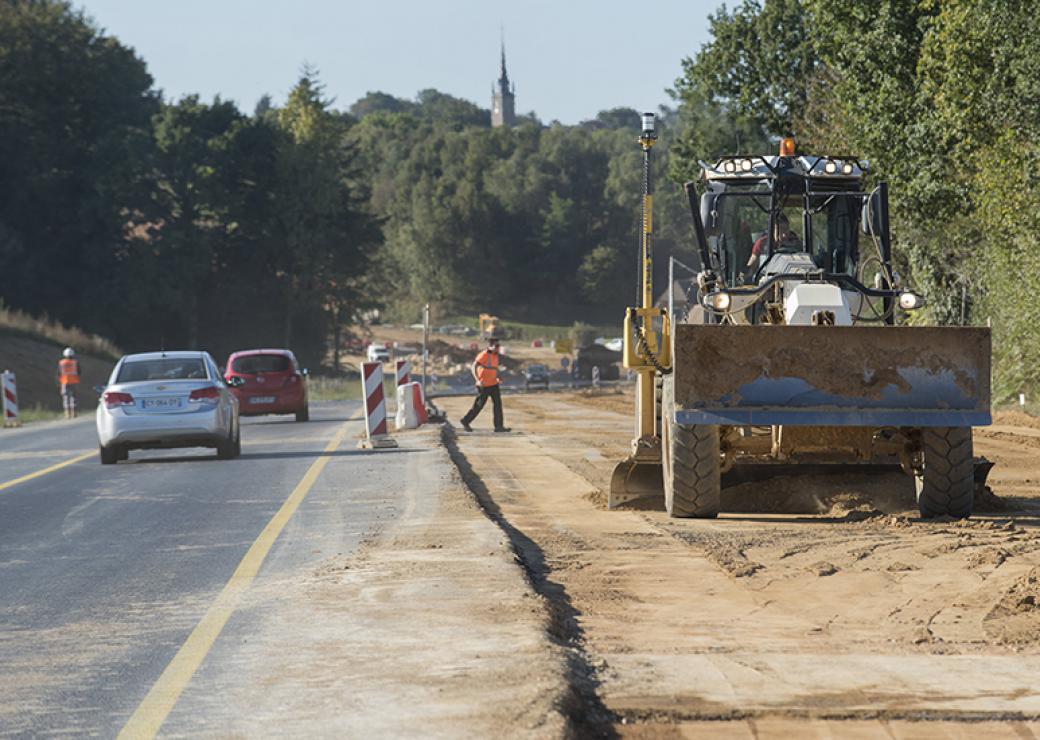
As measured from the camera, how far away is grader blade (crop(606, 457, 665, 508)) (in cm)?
1531

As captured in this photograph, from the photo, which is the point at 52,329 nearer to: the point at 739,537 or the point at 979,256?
the point at 979,256

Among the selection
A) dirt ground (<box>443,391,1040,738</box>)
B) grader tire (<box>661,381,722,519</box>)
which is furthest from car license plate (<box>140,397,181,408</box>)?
grader tire (<box>661,381,722,519</box>)

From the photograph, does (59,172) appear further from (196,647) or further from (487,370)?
(196,647)

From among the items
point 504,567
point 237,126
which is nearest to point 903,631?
point 504,567

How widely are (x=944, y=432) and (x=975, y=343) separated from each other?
2.85ft

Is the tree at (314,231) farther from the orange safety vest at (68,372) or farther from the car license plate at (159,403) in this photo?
the car license plate at (159,403)

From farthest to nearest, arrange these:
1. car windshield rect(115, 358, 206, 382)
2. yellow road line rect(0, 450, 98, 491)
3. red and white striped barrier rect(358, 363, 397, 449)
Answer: red and white striped barrier rect(358, 363, 397, 449) < car windshield rect(115, 358, 206, 382) < yellow road line rect(0, 450, 98, 491)

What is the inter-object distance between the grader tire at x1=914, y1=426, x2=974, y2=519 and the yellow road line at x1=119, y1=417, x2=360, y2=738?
522 centimetres

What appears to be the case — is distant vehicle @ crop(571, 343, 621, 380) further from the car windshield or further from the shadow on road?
the car windshield

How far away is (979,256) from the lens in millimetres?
34938

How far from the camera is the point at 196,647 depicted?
8.34 meters

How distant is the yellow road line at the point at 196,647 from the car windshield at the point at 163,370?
9059 mm

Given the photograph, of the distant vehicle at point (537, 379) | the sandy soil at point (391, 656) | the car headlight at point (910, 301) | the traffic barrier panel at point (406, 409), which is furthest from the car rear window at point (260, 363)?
the distant vehicle at point (537, 379)

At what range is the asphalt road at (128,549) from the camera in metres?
7.54
